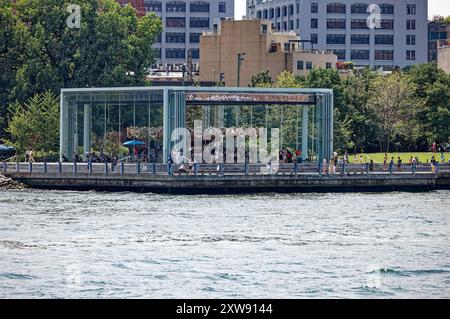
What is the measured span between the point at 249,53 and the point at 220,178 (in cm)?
6752

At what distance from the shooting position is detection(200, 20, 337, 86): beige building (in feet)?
511

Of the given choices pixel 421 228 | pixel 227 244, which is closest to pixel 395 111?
pixel 421 228

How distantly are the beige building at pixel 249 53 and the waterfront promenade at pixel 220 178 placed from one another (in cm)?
6170

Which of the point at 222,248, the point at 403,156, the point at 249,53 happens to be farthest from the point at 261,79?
the point at 222,248

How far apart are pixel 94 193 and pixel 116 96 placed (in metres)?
10.8

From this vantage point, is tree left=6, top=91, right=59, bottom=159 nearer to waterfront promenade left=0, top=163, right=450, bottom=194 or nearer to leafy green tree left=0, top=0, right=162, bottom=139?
leafy green tree left=0, top=0, right=162, bottom=139

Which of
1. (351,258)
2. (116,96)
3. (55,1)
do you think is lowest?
(351,258)

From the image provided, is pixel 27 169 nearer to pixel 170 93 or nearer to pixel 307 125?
pixel 170 93

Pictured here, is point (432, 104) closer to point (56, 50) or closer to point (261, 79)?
point (261, 79)

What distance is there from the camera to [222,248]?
58.2 m

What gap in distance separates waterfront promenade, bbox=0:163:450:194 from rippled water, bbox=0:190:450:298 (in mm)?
5413

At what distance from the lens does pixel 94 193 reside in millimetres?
88875

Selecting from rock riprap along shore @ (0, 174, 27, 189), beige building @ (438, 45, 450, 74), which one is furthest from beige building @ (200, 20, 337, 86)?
rock riprap along shore @ (0, 174, 27, 189)

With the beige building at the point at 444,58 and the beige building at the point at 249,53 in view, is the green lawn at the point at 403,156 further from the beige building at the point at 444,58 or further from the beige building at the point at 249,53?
the beige building at the point at 444,58
